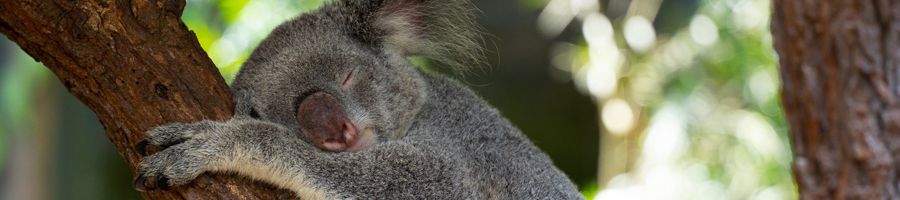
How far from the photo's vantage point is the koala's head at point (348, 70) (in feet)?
10.1

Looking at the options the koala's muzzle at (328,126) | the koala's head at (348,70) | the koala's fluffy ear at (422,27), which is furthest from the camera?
the koala's fluffy ear at (422,27)

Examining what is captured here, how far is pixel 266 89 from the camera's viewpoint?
330cm

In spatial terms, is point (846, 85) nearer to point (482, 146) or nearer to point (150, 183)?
point (150, 183)

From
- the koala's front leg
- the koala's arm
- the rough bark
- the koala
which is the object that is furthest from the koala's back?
the rough bark

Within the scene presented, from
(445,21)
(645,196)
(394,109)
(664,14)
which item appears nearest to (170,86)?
(394,109)

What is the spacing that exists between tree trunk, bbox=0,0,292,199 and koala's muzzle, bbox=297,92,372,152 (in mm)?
225

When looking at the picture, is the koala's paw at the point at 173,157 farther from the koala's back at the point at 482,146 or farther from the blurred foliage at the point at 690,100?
the blurred foliage at the point at 690,100

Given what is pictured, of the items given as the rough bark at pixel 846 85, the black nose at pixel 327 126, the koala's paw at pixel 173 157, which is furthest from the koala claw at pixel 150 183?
the rough bark at pixel 846 85

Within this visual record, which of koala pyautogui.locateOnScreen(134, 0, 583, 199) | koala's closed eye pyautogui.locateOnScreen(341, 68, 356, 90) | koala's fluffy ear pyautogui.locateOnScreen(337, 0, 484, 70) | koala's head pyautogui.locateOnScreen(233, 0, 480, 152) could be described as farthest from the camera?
koala's fluffy ear pyautogui.locateOnScreen(337, 0, 484, 70)

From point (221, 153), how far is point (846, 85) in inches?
65.6

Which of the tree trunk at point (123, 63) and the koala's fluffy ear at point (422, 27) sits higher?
the tree trunk at point (123, 63)

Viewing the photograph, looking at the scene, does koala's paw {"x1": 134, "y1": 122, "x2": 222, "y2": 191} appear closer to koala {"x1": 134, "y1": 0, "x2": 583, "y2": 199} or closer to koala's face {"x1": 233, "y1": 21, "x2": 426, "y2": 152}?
koala {"x1": 134, "y1": 0, "x2": 583, "y2": 199}

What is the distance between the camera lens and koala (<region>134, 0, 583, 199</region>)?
280cm

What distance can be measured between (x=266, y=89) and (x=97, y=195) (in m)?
6.05
